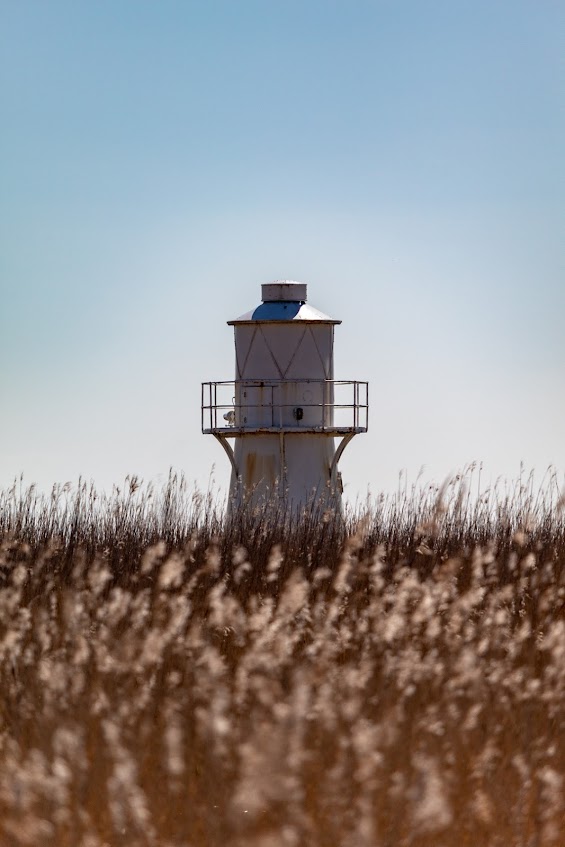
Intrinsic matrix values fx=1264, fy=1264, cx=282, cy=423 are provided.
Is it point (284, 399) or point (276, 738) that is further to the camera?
point (284, 399)

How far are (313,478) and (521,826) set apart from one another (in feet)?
63.9

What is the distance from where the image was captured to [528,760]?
4.10 metres

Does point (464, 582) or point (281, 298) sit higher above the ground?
point (281, 298)

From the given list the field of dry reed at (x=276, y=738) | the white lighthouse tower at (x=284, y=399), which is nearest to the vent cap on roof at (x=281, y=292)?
the white lighthouse tower at (x=284, y=399)

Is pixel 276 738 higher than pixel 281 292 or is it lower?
lower

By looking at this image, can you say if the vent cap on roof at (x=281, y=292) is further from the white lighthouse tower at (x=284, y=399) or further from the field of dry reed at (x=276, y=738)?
the field of dry reed at (x=276, y=738)

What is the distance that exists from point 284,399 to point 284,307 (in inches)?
68.2

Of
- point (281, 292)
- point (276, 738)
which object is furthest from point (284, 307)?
point (276, 738)

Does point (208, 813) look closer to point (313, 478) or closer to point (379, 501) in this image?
point (379, 501)

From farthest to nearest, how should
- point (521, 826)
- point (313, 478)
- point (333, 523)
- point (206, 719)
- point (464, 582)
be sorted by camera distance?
1. point (313, 478)
2. point (333, 523)
3. point (464, 582)
4. point (521, 826)
5. point (206, 719)

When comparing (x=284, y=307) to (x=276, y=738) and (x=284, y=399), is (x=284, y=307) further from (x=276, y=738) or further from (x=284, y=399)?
(x=276, y=738)

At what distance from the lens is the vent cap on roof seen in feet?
77.3

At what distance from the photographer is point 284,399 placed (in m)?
23.1

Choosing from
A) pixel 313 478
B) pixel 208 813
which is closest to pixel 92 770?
pixel 208 813
